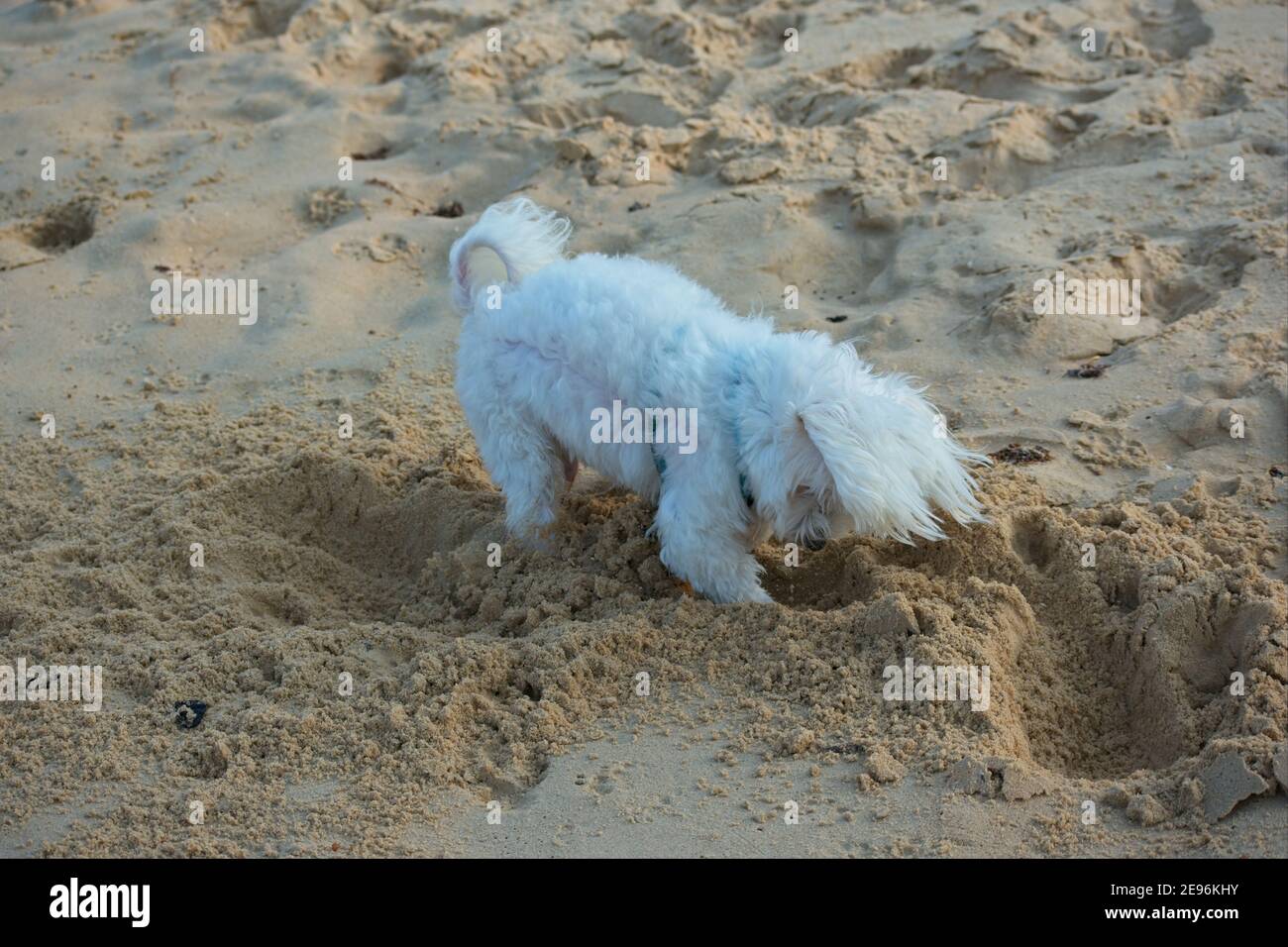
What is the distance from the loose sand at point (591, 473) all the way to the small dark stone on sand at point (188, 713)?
0.10ft

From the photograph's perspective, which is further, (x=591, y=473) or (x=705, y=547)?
(x=591, y=473)

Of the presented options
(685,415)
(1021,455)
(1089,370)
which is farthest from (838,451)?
(1089,370)

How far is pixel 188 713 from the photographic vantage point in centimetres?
383

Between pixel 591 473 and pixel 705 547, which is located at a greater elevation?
pixel 705 547

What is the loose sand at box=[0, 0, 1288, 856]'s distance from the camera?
345 centimetres

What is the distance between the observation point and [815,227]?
6.20 metres

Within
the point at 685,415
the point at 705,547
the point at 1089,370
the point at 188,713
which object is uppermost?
the point at 685,415

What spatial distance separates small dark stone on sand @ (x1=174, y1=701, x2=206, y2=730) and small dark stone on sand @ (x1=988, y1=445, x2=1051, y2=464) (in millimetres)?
2872

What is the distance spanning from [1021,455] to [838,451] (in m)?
1.38

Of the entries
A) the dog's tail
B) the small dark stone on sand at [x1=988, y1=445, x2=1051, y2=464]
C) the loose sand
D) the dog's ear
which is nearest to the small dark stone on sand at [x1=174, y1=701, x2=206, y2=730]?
the loose sand

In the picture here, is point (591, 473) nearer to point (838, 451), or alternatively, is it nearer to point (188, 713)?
point (838, 451)

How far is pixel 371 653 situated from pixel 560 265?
1.49 meters
